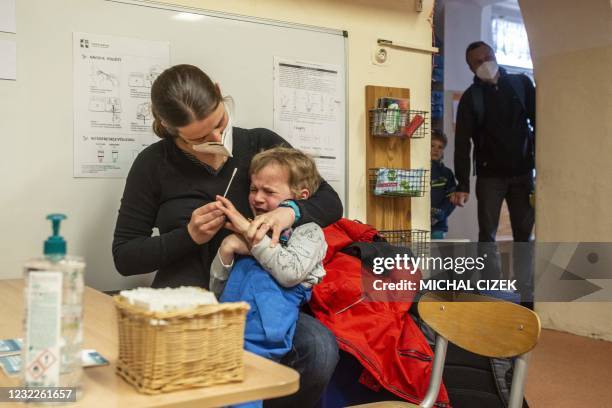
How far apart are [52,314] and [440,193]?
393cm

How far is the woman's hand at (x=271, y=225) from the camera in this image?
163 centimetres

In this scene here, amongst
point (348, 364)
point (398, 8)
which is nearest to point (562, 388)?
point (348, 364)

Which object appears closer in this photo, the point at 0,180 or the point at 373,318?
the point at 373,318

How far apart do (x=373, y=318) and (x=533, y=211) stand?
2.66 metres

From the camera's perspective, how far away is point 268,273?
5.72ft

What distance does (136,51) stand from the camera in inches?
97.0

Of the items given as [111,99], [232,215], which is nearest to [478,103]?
[111,99]

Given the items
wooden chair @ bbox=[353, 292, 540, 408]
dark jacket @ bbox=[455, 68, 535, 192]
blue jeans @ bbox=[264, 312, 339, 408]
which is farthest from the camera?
dark jacket @ bbox=[455, 68, 535, 192]

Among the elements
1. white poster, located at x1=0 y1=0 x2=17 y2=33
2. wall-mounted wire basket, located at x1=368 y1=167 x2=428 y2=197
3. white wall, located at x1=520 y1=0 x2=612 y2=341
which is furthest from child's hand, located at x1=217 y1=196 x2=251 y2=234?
white wall, located at x1=520 y1=0 x2=612 y2=341

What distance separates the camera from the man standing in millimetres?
4250

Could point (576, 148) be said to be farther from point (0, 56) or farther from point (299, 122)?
point (0, 56)

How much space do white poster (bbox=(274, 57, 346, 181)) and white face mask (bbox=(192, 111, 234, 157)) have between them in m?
0.77

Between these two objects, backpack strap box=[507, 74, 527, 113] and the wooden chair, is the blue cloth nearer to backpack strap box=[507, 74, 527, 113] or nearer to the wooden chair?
the wooden chair

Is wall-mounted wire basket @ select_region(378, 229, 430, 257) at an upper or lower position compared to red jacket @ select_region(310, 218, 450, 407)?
upper
